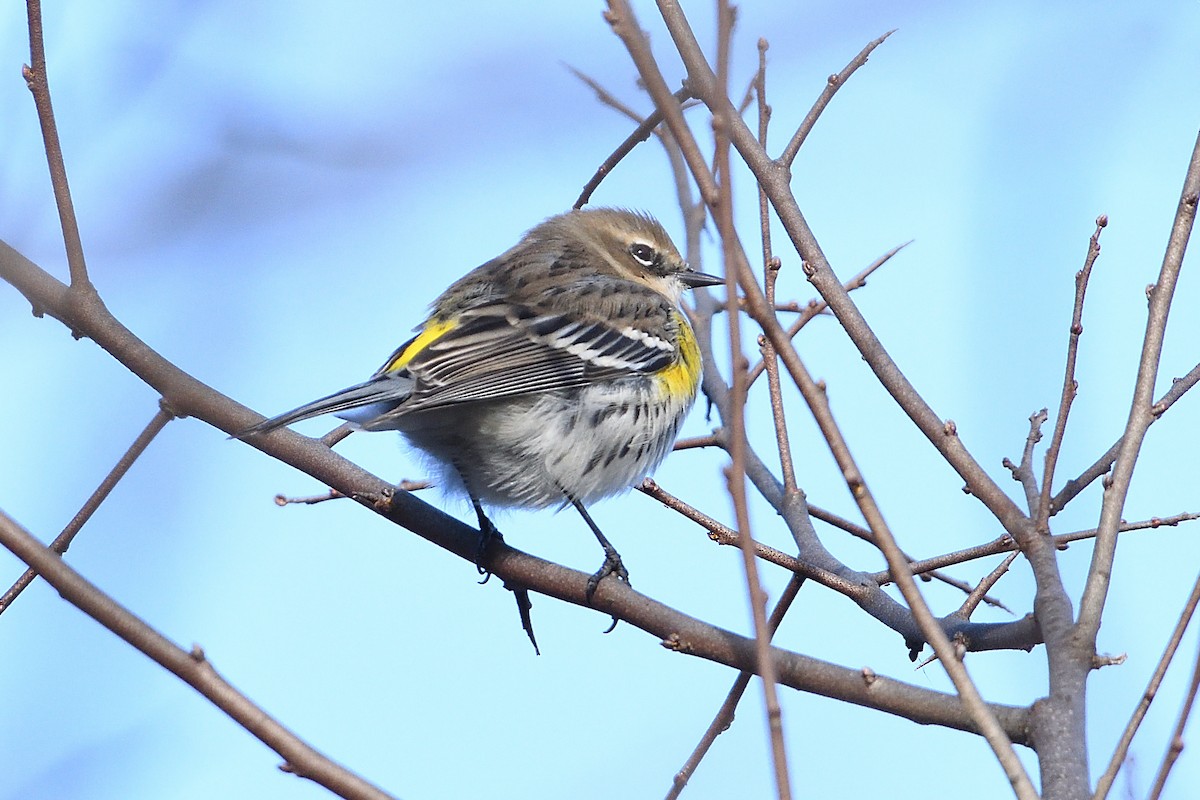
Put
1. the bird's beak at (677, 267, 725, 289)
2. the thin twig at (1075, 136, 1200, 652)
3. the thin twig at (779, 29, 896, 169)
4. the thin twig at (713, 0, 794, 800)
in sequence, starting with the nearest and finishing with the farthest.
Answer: the thin twig at (713, 0, 794, 800) → the thin twig at (1075, 136, 1200, 652) → the thin twig at (779, 29, 896, 169) → the bird's beak at (677, 267, 725, 289)

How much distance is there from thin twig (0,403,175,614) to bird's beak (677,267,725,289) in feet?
12.4

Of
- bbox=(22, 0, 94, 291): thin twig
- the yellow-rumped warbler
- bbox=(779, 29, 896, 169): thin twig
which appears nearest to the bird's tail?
the yellow-rumped warbler

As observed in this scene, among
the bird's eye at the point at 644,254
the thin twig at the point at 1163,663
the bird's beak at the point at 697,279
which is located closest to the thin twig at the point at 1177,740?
the thin twig at the point at 1163,663

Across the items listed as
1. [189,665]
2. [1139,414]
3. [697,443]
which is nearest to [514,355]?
[697,443]

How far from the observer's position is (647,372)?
6.43 meters

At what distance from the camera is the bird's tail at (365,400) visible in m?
4.92

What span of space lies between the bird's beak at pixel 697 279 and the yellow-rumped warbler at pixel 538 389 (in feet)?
1.16

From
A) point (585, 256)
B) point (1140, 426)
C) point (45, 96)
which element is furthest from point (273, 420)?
point (585, 256)

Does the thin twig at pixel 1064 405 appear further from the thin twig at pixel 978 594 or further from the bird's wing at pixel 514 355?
the bird's wing at pixel 514 355

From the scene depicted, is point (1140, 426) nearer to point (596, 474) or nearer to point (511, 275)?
point (596, 474)

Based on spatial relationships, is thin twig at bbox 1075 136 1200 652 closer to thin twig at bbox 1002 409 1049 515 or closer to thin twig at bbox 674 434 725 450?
thin twig at bbox 1002 409 1049 515

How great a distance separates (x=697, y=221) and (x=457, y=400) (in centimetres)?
156

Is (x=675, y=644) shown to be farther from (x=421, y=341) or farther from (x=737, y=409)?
(x=421, y=341)

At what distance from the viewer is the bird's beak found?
7.54 metres
